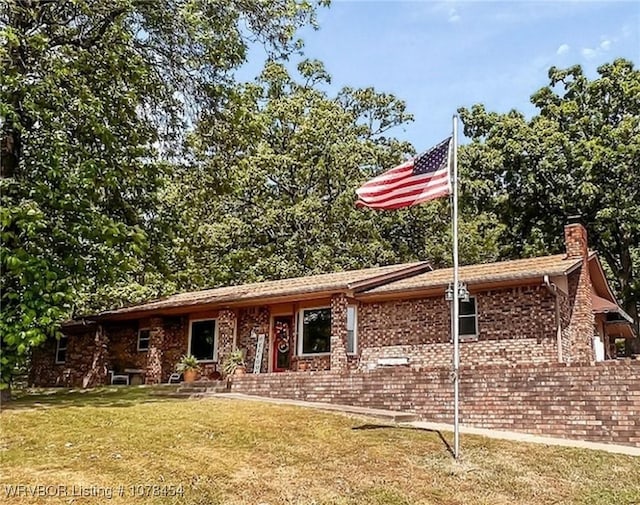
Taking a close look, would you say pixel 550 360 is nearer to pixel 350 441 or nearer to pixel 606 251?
pixel 350 441

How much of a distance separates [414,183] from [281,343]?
9.66 meters

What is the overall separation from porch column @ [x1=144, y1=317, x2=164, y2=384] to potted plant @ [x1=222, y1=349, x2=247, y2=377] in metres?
2.97

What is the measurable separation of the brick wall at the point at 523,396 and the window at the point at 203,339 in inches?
262

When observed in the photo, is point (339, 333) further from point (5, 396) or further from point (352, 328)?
point (5, 396)

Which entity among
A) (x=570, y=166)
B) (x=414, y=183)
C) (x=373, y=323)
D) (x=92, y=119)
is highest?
(x=570, y=166)

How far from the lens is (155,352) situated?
65.8ft

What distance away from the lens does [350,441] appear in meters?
9.55

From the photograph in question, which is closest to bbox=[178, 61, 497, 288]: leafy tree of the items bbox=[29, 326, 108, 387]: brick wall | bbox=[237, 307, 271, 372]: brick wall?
bbox=[29, 326, 108, 387]: brick wall

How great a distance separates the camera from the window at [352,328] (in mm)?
16984

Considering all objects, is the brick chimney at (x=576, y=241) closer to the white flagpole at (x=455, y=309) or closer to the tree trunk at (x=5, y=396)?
the white flagpole at (x=455, y=309)

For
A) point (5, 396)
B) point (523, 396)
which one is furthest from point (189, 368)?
point (523, 396)

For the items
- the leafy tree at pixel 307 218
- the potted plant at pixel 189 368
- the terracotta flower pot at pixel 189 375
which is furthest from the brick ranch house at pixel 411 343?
the leafy tree at pixel 307 218

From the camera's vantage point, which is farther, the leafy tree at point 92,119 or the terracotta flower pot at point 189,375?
the terracotta flower pot at point 189,375

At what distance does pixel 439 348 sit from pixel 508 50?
7.28 metres
